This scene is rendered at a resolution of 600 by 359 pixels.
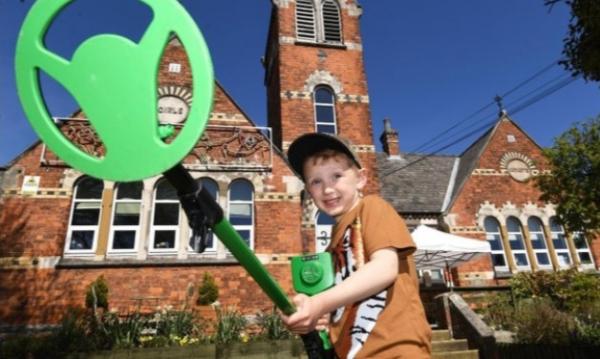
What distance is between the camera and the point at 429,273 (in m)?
14.4

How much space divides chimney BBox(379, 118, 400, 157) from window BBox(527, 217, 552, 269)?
662 cm

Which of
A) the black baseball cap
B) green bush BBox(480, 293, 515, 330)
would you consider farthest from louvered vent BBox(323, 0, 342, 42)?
the black baseball cap

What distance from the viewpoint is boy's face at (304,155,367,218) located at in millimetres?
2059

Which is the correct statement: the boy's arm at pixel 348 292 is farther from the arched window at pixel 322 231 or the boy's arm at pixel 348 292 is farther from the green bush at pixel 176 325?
the arched window at pixel 322 231

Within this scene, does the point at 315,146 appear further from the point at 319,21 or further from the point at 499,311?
the point at 319,21

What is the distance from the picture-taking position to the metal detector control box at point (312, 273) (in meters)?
1.60

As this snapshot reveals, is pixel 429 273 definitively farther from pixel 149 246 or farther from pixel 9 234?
pixel 9 234

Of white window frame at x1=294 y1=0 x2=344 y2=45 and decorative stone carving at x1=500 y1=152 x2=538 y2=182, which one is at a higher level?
white window frame at x1=294 y1=0 x2=344 y2=45

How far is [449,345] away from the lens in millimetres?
8805

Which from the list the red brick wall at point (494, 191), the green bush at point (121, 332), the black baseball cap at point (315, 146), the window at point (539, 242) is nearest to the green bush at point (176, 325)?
the green bush at point (121, 332)

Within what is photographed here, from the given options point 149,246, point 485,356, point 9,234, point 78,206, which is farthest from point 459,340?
point 9,234

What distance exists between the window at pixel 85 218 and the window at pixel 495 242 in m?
13.6

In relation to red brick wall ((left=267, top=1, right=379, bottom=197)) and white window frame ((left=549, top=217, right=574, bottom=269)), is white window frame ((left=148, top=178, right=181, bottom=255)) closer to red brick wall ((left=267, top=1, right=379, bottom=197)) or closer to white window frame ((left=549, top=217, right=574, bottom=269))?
red brick wall ((left=267, top=1, right=379, bottom=197))

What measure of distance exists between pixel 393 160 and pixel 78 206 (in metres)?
13.6
